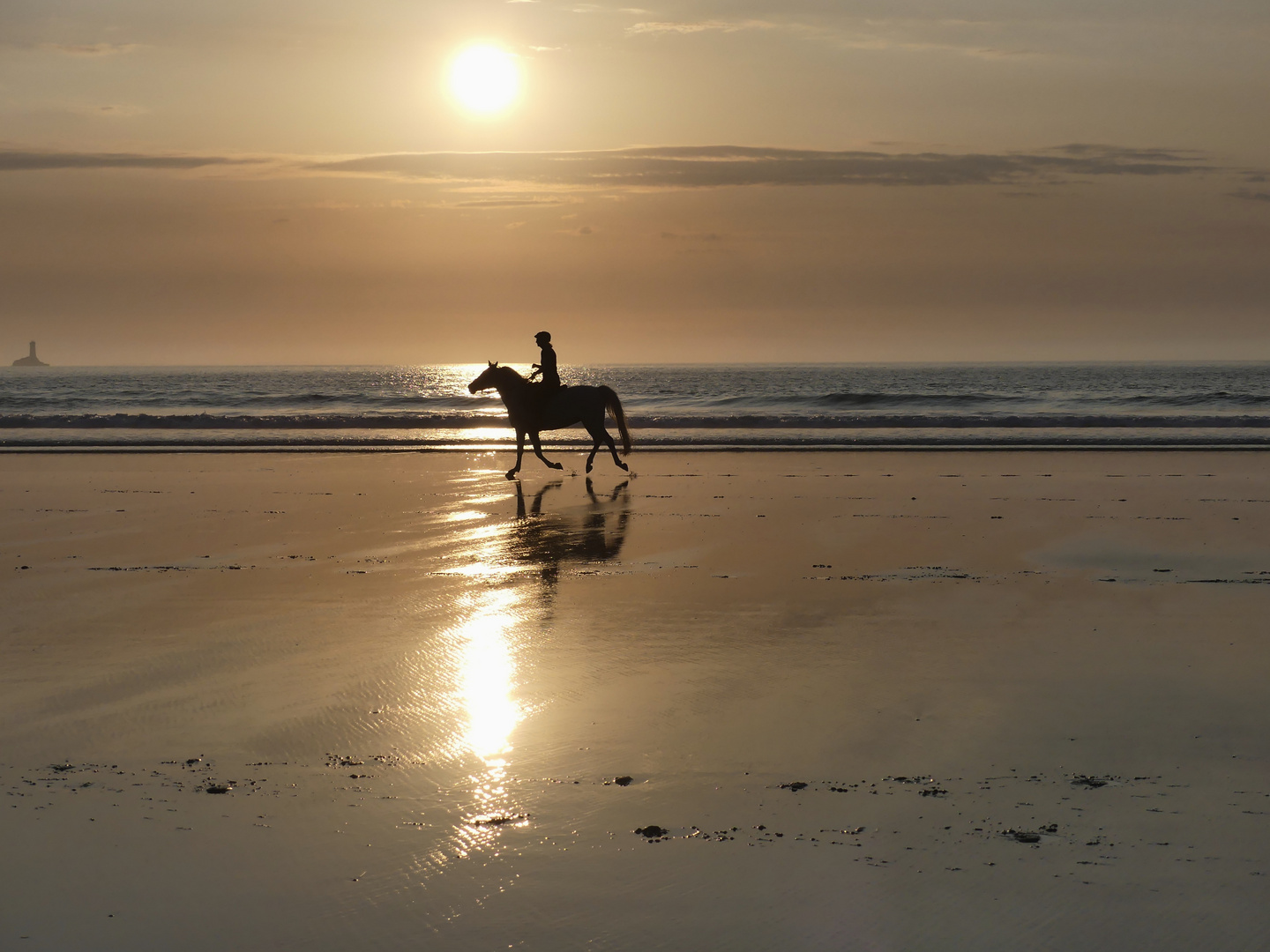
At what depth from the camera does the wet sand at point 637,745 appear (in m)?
3.00

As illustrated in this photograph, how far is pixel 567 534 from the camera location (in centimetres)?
1009

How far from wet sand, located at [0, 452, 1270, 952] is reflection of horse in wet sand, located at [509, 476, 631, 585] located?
11cm

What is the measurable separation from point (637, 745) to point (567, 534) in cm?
592

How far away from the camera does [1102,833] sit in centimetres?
341

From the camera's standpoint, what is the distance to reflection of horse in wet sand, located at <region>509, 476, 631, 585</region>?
345 inches

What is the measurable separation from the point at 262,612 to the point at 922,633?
4152 millimetres

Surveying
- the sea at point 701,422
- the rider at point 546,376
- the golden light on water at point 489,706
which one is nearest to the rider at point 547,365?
the rider at point 546,376

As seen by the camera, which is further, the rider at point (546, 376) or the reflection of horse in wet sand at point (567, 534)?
the rider at point (546, 376)

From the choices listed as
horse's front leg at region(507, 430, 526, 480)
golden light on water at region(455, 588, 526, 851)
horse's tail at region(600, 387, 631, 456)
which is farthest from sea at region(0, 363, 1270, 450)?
golden light on water at region(455, 588, 526, 851)

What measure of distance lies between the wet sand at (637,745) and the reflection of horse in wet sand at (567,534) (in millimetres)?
106

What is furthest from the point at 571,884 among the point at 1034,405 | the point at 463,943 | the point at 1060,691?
the point at 1034,405

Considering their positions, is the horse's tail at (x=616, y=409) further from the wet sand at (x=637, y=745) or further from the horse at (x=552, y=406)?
the wet sand at (x=637, y=745)

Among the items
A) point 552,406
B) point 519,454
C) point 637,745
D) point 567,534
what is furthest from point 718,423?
point 637,745

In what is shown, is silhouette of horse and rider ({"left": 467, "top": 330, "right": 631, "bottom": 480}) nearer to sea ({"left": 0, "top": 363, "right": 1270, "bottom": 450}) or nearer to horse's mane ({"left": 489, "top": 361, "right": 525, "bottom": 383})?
horse's mane ({"left": 489, "top": 361, "right": 525, "bottom": 383})
